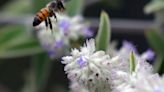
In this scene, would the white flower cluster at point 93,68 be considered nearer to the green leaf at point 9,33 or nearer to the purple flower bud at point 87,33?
the purple flower bud at point 87,33

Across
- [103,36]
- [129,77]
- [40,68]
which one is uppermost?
[40,68]

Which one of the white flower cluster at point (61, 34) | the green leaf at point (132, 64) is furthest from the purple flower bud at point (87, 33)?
the green leaf at point (132, 64)

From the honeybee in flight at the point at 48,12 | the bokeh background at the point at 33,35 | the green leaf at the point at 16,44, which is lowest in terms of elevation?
the honeybee in flight at the point at 48,12

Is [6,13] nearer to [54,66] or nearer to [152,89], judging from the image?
[54,66]

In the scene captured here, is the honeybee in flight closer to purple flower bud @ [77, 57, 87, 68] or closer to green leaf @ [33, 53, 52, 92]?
purple flower bud @ [77, 57, 87, 68]

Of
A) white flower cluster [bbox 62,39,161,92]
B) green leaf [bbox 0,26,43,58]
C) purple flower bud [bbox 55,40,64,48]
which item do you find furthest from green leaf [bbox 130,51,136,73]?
green leaf [bbox 0,26,43,58]

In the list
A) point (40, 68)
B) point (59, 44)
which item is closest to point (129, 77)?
point (59, 44)

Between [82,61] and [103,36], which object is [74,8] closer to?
[103,36]

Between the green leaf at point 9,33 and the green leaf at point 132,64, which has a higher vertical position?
the green leaf at point 9,33
